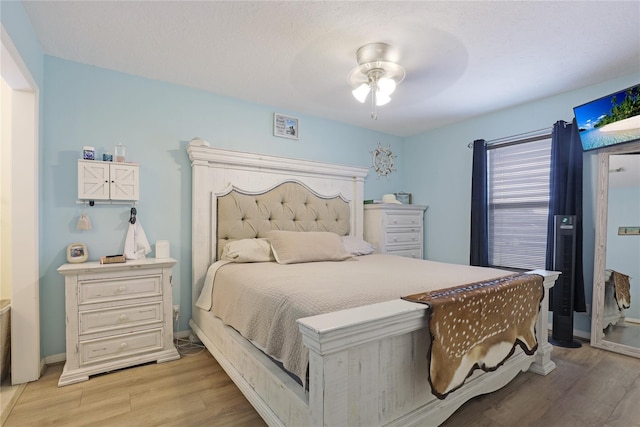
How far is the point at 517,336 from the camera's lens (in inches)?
69.2

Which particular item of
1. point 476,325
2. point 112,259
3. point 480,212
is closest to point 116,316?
point 112,259

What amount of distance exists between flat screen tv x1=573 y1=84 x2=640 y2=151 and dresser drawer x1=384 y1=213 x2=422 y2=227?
1.79 metres

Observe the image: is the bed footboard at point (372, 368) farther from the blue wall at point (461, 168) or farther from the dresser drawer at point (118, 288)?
the blue wall at point (461, 168)

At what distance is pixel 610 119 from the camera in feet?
8.20

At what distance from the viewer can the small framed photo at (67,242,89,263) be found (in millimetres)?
2248

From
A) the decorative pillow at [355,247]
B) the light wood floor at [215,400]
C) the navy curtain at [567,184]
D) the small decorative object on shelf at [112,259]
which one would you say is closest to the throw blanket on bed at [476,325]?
the light wood floor at [215,400]

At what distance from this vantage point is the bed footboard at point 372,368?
3.57ft

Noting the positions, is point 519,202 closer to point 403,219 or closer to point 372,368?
point 403,219

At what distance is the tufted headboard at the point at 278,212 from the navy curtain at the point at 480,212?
142cm

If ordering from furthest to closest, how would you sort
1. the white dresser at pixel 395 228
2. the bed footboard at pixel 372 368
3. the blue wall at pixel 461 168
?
1. the white dresser at pixel 395 228
2. the blue wall at pixel 461 168
3. the bed footboard at pixel 372 368

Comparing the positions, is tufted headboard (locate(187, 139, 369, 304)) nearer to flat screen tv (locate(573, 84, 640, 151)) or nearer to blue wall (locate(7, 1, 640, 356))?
blue wall (locate(7, 1, 640, 356))

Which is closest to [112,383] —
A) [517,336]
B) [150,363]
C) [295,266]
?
[150,363]

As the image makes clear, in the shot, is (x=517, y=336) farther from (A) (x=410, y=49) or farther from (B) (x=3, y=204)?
(B) (x=3, y=204)

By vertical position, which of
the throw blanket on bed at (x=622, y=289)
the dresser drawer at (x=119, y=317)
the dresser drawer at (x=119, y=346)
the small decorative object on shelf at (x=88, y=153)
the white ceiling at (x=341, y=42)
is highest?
the white ceiling at (x=341, y=42)
